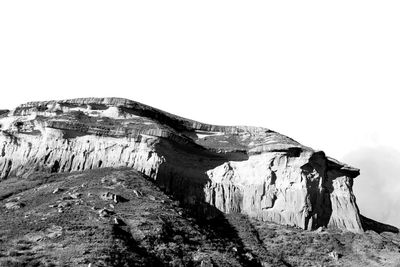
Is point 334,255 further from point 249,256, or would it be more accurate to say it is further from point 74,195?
point 74,195

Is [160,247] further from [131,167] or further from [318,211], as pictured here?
[318,211]

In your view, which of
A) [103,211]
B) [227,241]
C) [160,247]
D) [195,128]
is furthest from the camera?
[195,128]

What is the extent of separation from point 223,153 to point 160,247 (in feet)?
96.9

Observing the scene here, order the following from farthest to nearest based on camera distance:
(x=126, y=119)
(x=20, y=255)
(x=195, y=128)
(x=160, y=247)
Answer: (x=195, y=128) < (x=126, y=119) < (x=160, y=247) < (x=20, y=255)

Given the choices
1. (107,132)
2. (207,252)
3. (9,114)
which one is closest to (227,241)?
(207,252)

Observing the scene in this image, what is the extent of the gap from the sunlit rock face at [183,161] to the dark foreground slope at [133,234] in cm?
326

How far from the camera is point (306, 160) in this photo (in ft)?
238

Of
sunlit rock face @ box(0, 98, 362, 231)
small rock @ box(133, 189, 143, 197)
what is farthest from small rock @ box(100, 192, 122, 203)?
sunlit rock face @ box(0, 98, 362, 231)

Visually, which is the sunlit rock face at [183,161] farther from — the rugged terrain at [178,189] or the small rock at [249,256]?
the small rock at [249,256]

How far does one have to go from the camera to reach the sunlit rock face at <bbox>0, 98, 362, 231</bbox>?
69.2 meters

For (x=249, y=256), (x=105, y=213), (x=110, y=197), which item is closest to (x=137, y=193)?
(x=110, y=197)

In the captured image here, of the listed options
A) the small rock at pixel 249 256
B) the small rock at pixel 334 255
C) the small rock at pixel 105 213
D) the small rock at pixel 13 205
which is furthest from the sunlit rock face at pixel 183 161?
the small rock at pixel 105 213

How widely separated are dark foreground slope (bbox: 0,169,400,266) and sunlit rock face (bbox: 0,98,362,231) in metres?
3.26

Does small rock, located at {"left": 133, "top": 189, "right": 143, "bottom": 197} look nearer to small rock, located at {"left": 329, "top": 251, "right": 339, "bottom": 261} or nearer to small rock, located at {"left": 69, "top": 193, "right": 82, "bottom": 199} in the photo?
small rock, located at {"left": 69, "top": 193, "right": 82, "bottom": 199}
